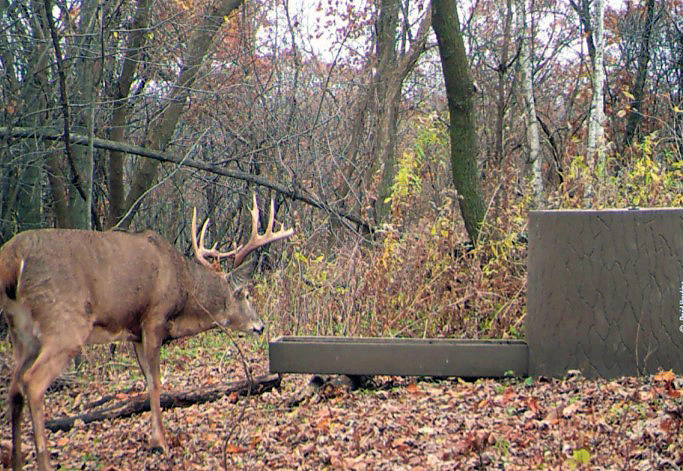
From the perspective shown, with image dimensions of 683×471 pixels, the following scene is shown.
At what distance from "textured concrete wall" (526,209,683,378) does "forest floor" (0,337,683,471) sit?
0.19 meters

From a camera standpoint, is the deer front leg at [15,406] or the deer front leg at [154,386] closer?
the deer front leg at [15,406]

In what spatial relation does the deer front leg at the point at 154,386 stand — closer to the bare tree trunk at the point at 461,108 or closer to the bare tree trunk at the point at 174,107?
the bare tree trunk at the point at 461,108

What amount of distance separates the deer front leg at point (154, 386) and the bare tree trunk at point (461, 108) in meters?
4.50

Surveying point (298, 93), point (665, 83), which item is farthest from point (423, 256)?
point (665, 83)

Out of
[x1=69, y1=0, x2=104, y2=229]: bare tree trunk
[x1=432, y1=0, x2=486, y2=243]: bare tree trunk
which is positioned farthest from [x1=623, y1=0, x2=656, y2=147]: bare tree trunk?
[x1=69, y1=0, x2=104, y2=229]: bare tree trunk

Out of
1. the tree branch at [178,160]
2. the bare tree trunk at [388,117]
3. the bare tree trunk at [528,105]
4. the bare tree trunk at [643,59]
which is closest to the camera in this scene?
the tree branch at [178,160]

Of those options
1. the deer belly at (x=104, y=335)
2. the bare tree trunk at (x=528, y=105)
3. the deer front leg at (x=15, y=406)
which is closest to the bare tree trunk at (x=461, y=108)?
the bare tree trunk at (x=528, y=105)

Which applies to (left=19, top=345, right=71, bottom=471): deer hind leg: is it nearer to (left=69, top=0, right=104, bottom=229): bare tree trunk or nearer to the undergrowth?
the undergrowth

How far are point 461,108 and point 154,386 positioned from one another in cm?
519

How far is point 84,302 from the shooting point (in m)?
7.11

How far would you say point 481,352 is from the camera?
8070mm

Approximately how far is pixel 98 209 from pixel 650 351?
9.48m

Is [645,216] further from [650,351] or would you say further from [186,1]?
[186,1]

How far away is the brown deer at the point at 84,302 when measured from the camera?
22.5ft
